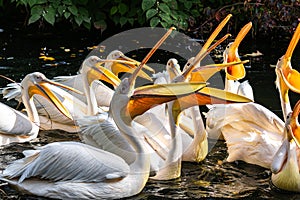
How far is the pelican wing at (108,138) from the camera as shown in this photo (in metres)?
4.04

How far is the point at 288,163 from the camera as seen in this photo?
13.0ft

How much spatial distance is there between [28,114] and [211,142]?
1260 millimetres

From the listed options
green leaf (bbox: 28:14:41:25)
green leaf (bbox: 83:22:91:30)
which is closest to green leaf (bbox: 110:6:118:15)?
green leaf (bbox: 83:22:91:30)

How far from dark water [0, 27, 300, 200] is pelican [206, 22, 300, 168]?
7cm

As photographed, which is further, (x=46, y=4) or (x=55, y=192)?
(x=46, y=4)

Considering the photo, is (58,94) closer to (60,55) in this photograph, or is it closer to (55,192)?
(55,192)

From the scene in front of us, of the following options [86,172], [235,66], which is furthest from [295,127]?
[86,172]

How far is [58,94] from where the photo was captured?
5.04m

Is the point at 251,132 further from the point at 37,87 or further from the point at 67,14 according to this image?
the point at 67,14

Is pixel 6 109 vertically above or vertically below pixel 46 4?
below

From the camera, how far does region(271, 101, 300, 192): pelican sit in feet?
13.0

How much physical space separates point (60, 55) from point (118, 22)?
1.12 m

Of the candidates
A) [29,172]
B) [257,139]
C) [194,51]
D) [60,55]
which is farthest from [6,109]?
[194,51]

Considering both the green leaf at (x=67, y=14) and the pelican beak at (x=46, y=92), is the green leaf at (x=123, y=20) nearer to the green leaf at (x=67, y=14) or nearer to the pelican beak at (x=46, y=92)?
the green leaf at (x=67, y=14)
